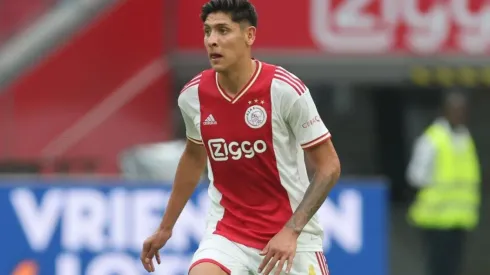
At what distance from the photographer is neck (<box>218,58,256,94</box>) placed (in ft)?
21.6

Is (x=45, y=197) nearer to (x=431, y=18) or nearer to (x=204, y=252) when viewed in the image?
(x=204, y=252)

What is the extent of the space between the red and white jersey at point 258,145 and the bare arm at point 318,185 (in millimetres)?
63

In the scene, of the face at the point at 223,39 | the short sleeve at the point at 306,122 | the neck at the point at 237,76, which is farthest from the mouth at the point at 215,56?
the short sleeve at the point at 306,122

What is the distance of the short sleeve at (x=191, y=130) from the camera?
6.82m

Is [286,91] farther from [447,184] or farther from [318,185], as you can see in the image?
[447,184]

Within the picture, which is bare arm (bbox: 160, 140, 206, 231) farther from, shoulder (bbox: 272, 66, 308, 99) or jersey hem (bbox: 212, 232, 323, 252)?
shoulder (bbox: 272, 66, 308, 99)

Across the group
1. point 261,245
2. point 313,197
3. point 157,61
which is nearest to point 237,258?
point 261,245

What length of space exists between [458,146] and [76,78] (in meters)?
3.77

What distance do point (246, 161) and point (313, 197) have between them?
0.37 m

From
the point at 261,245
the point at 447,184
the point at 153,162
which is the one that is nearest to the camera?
the point at 261,245

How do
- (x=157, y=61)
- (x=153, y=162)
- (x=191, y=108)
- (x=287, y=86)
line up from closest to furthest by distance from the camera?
(x=287, y=86), (x=191, y=108), (x=153, y=162), (x=157, y=61)

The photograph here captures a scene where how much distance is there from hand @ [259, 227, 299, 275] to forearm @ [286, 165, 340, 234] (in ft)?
0.16

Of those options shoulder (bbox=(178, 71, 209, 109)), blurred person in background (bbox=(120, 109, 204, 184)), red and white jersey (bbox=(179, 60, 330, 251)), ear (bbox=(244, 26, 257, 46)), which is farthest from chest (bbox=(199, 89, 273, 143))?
blurred person in background (bbox=(120, 109, 204, 184))

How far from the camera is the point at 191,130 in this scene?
6.86m
